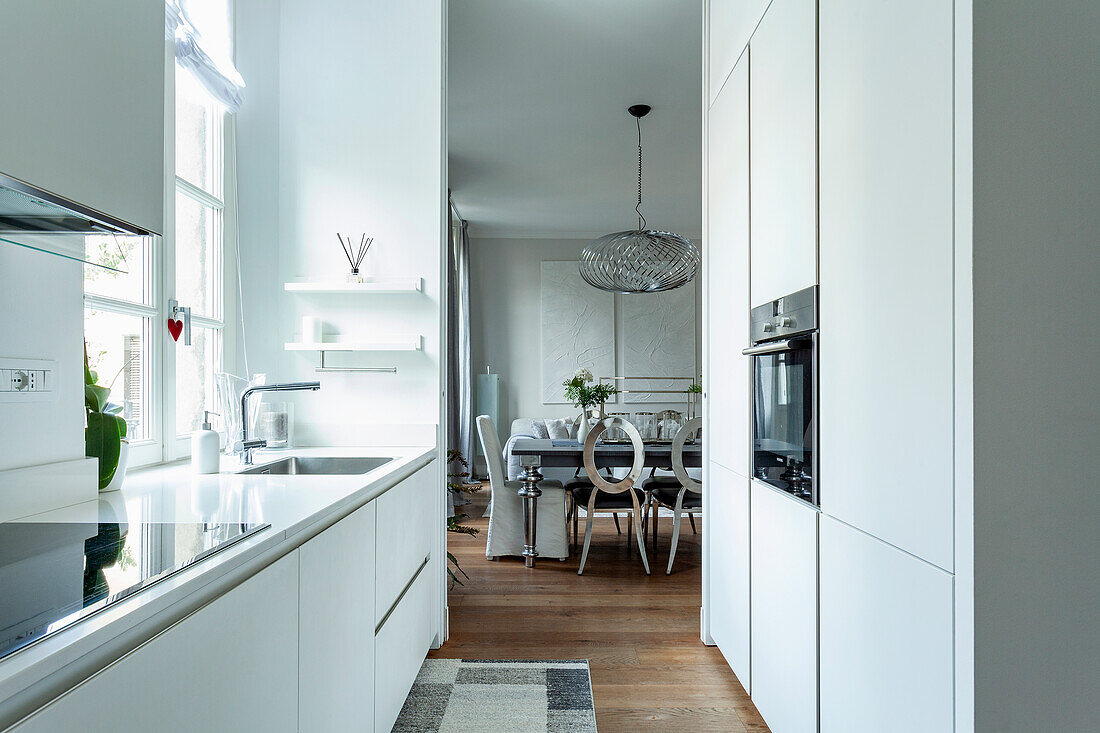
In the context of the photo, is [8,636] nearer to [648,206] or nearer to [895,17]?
[895,17]

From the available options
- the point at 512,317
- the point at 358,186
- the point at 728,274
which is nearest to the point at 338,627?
the point at 728,274

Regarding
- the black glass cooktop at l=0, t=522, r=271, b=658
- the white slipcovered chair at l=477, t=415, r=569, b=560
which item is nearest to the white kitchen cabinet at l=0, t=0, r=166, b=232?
the black glass cooktop at l=0, t=522, r=271, b=658

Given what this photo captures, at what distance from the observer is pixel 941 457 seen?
1118 mm

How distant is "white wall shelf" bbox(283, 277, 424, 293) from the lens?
2652 millimetres

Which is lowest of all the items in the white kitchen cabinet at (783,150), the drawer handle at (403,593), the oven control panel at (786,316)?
the drawer handle at (403,593)

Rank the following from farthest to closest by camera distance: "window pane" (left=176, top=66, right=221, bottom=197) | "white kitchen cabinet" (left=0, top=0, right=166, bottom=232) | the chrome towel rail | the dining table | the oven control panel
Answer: the dining table → the chrome towel rail → "window pane" (left=176, top=66, right=221, bottom=197) → the oven control panel → "white kitchen cabinet" (left=0, top=0, right=166, bottom=232)

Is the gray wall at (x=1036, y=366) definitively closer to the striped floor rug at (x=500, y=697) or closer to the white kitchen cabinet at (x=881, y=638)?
the white kitchen cabinet at (x=881, y=638)

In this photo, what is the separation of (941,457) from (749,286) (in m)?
1.21

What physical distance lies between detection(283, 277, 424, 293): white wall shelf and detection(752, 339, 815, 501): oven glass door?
1.34 metres

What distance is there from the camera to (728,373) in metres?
2.51

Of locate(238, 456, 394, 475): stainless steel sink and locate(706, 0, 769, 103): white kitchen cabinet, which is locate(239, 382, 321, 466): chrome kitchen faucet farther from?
locate(706, 0, 769, 103): white kitchen cabinet

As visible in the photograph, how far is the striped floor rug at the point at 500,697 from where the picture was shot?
2162 mm

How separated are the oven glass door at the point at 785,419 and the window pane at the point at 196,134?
201 cm

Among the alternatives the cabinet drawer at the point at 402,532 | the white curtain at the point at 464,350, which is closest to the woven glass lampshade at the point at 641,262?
the white curtain at the point at 464,350
